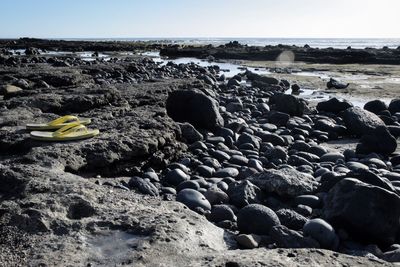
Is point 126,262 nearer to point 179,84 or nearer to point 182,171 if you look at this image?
point 182,171

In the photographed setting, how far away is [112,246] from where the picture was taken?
2.49 m

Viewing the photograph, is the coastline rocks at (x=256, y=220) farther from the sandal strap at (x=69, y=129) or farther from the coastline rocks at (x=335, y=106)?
the coastline rocks at (x=335, y=106)

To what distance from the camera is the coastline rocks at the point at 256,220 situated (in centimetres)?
324

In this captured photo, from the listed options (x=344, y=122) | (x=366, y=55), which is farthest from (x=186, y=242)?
(x=366, y=55)

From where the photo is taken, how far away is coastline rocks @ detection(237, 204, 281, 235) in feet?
10.6

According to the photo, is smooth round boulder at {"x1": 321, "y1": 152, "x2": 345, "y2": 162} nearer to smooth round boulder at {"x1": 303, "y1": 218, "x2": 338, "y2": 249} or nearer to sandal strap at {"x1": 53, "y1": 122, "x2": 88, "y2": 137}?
smooth round boulder at {"x1": 303, "y1": 218, "x2": 338, "y2": 249}

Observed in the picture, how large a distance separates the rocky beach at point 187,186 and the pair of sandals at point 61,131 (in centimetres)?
12

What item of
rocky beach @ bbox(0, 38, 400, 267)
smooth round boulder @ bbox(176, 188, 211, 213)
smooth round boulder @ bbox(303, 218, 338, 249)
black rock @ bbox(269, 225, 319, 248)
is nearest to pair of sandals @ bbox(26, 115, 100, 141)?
rocky beach @ bbox(0, 38, 400, 267)

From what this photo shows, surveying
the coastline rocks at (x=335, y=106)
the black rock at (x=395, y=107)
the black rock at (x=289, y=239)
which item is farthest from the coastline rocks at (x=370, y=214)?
the black rock at (x=395, y=107)

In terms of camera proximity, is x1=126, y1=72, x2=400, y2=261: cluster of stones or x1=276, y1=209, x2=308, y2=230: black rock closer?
x1=126, y1=72, x2=400, y2=261: cluster of stones

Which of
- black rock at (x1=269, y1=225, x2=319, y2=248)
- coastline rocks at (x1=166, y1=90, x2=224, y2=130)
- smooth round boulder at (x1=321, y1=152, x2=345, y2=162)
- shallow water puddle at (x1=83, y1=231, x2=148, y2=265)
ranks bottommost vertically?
smooth round boulder at (x1=321, y1=152, x2=345, y2=162)

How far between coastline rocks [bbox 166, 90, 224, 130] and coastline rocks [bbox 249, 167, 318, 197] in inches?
97.3

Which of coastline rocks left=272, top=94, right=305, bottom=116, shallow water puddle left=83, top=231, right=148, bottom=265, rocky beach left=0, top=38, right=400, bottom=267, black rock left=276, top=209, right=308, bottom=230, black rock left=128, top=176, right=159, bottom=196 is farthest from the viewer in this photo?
coastline rocks left=272, top=94, right=305, bottom=116

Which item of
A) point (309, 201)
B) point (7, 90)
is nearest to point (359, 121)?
point (309, 201)
